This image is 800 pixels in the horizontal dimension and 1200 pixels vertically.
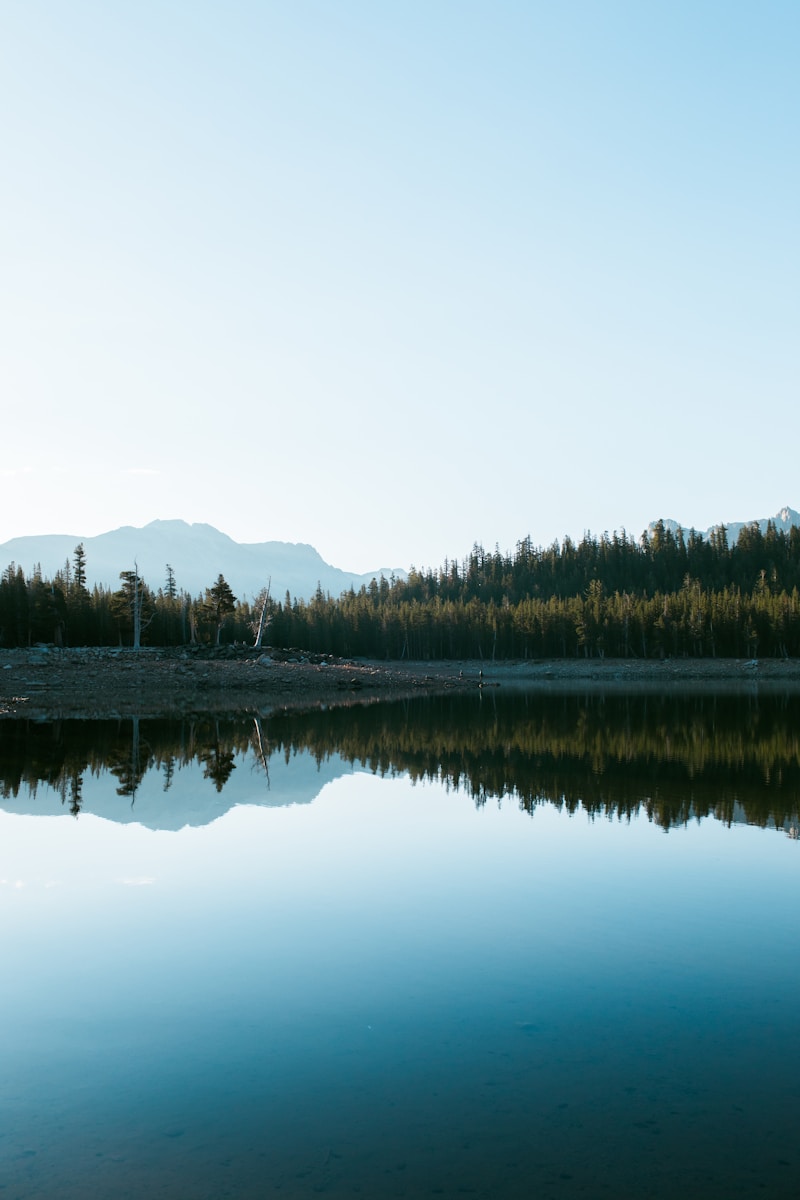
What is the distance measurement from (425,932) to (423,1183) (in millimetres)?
5746

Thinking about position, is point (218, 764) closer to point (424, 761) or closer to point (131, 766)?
point (131, 766)

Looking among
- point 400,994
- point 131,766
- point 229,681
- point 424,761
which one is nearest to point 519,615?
point 229,681

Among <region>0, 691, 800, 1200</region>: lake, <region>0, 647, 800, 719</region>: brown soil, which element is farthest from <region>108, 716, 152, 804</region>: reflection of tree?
<region>0, 647, 800, 719</region>: brown soil

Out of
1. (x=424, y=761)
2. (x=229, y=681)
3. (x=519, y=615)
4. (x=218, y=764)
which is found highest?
(x=519, y=615)

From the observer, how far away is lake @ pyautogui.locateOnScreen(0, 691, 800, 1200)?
6.37 meters

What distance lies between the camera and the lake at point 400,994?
6.37 metres

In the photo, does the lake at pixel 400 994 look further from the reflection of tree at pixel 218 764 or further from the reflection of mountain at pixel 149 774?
the reflection of tree at pixel 218 764

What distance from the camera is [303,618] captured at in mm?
150625

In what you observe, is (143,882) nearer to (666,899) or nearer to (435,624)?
(666,899)

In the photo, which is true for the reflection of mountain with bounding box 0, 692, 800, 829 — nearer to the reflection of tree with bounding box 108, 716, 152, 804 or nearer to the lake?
the reflection of tree with bounding box 108, 716, 152, 804

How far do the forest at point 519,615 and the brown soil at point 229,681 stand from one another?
10662 millimetres

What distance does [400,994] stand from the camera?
31.2ft

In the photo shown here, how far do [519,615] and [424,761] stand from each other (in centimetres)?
11079

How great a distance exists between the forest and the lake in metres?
72.7
